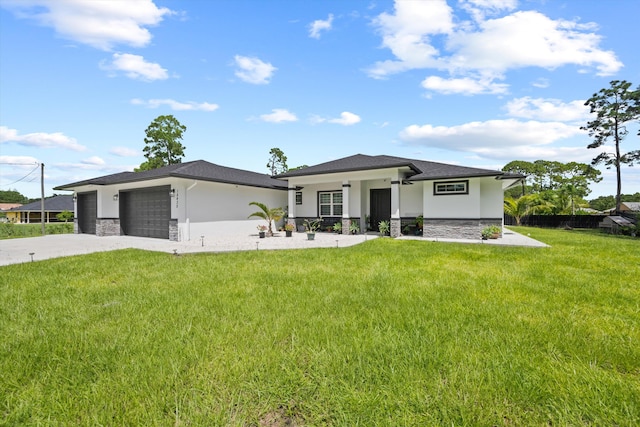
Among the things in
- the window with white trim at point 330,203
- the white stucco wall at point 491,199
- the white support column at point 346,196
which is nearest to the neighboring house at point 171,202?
the window with white trim at point 330,203

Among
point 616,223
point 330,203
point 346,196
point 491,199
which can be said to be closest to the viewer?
point 491,199

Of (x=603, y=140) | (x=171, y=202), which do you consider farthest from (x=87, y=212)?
(x=603, y=140)

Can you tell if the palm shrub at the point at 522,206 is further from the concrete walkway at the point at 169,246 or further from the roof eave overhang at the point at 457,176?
the roof eave overhang at the point at 457,176

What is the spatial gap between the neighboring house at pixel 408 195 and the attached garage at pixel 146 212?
21.6ft

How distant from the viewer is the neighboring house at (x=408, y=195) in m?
13.0

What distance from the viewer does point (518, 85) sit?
1130 centimetres

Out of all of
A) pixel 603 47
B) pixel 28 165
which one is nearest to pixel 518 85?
pixel 603 47

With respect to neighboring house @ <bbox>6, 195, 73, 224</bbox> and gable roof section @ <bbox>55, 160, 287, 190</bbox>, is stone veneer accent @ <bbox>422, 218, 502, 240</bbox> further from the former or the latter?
neighboring house @ <bbox>6, 195, 73, 224</bbox>

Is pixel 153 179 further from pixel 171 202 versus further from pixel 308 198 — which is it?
pixel 308 198

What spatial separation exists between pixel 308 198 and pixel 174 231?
7.89 m

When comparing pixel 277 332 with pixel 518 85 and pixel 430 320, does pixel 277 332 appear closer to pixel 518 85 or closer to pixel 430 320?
pixel 430 320

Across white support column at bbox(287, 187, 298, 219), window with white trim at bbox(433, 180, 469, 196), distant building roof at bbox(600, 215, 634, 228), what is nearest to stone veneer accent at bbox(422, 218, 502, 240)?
window with white trim at bbox(433, 180, 469, 196)

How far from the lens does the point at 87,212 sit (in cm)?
1831

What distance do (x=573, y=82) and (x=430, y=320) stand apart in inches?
479
